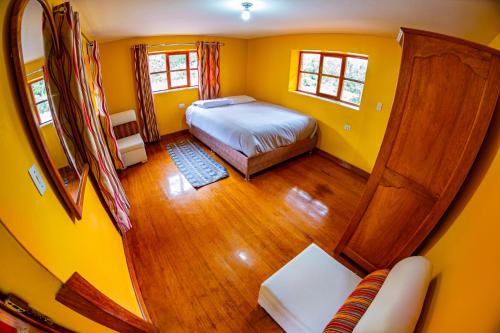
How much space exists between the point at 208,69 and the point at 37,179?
4395 mm

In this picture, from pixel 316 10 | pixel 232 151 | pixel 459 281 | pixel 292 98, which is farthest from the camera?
pixel 292 98

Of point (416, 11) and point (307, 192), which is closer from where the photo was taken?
point (416, 11)

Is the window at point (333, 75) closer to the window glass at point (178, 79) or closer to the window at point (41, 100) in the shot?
the window glass at point (178, 79)

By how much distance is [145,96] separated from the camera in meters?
4.34

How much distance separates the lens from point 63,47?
1551 millimetres

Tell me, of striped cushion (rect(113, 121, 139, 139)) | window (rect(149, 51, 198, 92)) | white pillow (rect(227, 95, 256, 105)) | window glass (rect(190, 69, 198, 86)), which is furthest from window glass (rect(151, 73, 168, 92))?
white pillow (rect(227, 95, 256, 105))

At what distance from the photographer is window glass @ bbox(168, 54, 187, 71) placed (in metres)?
4.65

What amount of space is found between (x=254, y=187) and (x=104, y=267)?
2.24m

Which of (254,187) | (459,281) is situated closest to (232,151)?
(254,187)

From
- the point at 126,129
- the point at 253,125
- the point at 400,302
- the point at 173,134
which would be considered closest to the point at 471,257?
the point at 400,302

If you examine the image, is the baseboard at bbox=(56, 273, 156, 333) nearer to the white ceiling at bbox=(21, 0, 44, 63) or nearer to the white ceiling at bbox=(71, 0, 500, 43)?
the white ceiling at bbox=(21, 0, 44, 63)

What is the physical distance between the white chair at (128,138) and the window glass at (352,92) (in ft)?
11.2

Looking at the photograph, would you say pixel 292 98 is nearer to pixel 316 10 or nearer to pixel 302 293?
pixel 316 10

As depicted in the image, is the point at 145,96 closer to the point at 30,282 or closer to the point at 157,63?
the point at 157,63
